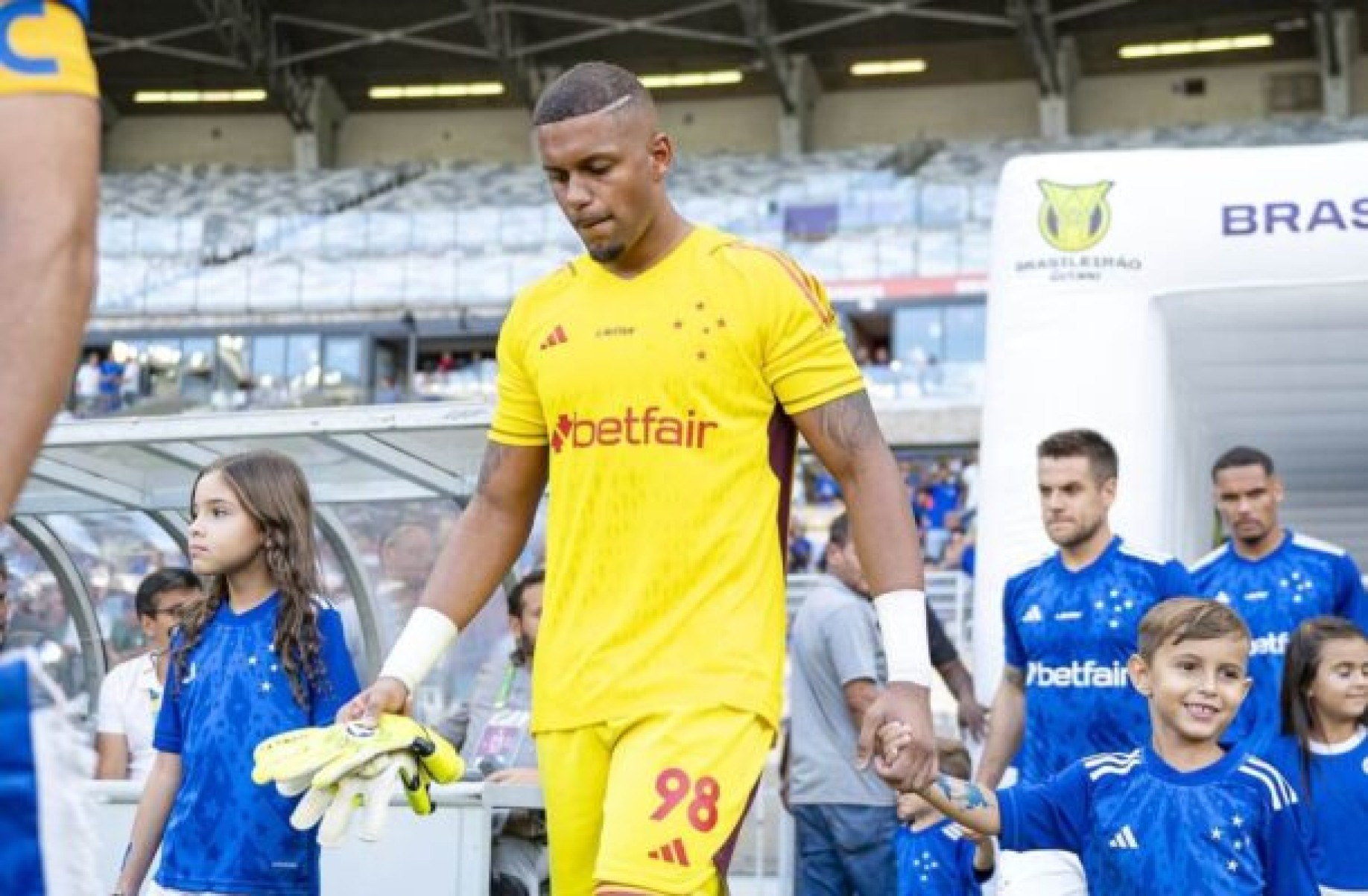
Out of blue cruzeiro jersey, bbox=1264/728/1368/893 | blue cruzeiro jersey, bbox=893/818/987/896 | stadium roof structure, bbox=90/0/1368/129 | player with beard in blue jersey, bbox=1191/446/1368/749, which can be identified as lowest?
blue cruzeiro jersey, bbox=893/818/987/896

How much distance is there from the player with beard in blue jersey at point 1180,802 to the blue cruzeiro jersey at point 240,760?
152cm

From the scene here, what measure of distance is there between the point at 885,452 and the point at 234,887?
1923 millimetres

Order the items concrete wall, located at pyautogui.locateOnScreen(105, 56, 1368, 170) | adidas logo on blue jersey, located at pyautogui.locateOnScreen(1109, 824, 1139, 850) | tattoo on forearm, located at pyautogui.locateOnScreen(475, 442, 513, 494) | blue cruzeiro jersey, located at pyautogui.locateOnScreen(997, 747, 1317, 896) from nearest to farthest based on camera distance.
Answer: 1. tattoo on forearm, located at pyautogui.locateOnScreen(475, 442, 513, 494)
2. blue cruzeiro jersey, located at pyautogui.locateOnScreen(997, 747, 1317, 896)
3. adidas logo on blue jersey, located at pyautogui.locateOnScreen(1109, 824, 1139, 850)
4. concrete wall, located at pyautogui.locateOnScreen(105, 56, 1368, 170)

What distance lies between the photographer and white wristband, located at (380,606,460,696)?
12.0 feet

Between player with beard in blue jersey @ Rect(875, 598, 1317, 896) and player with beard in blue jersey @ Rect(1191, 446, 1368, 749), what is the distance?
2.27 meters

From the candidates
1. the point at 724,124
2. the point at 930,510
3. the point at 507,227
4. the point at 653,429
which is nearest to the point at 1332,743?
the point at 653,429

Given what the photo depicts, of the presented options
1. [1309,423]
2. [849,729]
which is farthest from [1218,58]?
[849,729]

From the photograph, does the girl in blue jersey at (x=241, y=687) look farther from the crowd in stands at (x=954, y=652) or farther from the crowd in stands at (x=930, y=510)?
the crowd in stands at (x=930, y=510)

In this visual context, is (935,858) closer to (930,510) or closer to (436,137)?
(930,510)

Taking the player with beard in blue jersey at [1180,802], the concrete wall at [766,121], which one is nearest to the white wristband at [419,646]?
the player with beard in blue jersey at [1180,802]

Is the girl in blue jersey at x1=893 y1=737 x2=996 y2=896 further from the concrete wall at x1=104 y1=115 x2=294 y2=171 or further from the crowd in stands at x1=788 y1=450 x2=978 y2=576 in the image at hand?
the concrete wall at x1=104 y1=115 x2=294 y2=171

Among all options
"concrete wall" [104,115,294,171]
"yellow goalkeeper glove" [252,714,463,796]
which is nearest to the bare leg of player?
"yellow goalkeeper glove" [252,714,463,796]

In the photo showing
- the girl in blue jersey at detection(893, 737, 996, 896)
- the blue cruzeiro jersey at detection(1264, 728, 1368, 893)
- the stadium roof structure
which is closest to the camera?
the blue cruzeiro jersey at detection(1264, 728, 1368, 893)

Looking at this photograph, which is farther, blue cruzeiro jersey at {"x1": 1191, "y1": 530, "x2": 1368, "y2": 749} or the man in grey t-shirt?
the man in grey t-shirt
